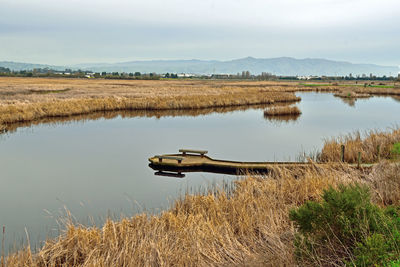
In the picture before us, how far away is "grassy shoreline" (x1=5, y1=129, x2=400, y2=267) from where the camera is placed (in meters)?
5.35

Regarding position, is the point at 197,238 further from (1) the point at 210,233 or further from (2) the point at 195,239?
(1) the point at 210,233

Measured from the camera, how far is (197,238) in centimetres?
588

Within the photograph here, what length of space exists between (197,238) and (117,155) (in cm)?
1231

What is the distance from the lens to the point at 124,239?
6.06m

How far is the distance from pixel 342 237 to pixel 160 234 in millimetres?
3027

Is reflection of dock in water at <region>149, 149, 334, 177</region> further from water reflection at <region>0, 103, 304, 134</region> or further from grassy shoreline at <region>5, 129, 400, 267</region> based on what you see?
water reflection at <region>0, 103, 304, 134</region>

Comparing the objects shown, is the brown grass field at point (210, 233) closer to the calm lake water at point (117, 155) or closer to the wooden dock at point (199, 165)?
the calm lake water at point (117, 155)

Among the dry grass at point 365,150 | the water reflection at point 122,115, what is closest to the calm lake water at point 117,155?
the water reflection at point 122,115

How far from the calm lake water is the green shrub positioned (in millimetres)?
5198

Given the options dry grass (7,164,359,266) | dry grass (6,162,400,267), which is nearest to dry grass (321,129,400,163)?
dry grass (6,162,400,267)

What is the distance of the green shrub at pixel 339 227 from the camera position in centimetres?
471

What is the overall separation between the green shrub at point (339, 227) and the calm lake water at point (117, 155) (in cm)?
520

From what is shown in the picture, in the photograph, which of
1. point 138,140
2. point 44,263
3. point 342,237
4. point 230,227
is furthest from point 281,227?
point 138,140

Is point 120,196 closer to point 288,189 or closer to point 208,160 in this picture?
point 208,160
